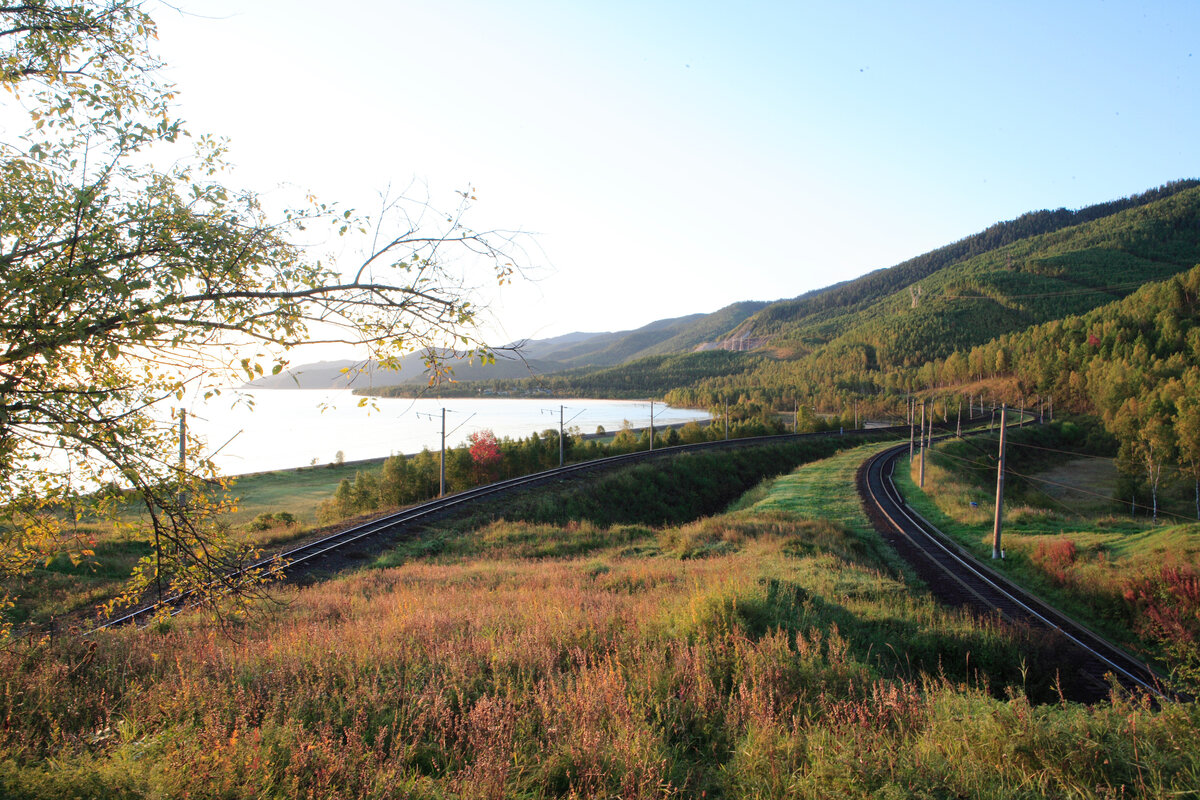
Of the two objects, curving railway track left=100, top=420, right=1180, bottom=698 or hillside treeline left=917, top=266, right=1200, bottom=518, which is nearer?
curving railway track left=100, top=420, right=1180, bottom=698

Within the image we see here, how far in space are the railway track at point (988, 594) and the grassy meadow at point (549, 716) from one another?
2.68 metres

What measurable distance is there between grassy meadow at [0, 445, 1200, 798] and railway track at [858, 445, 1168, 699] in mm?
2678

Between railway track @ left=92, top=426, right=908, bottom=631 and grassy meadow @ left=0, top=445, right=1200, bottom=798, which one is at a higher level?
grassy meadow @ left=0, top=445, right=1200, bottom=798

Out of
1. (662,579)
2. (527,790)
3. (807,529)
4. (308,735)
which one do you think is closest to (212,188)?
(308,735)

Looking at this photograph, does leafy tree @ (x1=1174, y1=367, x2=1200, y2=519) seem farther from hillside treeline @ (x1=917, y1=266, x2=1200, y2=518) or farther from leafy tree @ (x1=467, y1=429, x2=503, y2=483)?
leafy tree @ (x1=467, y1=429, x2=503, y2=483)

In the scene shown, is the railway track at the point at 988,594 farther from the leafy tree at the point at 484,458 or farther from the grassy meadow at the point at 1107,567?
the leafy tree at the point at 484,458

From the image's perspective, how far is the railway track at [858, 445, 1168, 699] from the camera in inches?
525

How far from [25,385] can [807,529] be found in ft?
80.2

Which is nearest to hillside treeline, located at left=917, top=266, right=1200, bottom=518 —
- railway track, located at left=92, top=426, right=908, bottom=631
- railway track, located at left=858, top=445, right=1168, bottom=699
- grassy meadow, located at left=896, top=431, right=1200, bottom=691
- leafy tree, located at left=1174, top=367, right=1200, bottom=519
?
leafy tree, located at left=1174, top=367, right=1200, bottom=519

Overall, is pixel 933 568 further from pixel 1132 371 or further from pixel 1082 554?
pixel 1132 371

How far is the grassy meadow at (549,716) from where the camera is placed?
3.70 m

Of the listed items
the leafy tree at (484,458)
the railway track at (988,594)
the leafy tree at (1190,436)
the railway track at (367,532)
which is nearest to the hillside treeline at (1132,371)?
the leafy tree at (1190,436)

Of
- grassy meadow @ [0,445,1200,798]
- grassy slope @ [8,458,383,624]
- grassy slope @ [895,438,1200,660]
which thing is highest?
grassy meadow @ [0,445,1200,798]

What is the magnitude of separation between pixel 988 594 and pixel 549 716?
67.7ft
